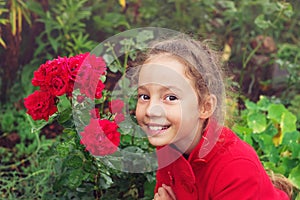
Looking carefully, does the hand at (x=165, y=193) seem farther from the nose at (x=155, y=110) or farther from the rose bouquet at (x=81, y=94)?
the nose at (x=155, y=110)

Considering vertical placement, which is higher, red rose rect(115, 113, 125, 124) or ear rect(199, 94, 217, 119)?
ear rect(199, 94, 217, 119)

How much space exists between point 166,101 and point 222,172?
0.32 meters

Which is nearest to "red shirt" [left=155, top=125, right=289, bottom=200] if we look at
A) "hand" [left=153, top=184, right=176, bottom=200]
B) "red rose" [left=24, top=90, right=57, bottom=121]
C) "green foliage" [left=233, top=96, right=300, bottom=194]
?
"hand" [left=153, top=184, right=176, bottom=200]

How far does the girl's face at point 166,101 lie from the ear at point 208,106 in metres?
0.02

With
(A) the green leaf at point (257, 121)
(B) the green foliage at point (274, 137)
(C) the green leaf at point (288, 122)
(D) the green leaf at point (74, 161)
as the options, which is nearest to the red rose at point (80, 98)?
(D) the green leaf at point (74, 161)

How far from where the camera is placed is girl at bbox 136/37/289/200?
1.75 m

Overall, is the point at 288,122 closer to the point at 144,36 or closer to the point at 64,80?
the point at 144,36

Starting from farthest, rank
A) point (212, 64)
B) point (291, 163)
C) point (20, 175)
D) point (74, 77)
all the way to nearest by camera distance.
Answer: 1. point (20, 175)
2. point (291, 163)
3. point (74, 77)
4. point (212, 64)

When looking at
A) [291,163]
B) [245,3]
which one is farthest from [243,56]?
[291,163]

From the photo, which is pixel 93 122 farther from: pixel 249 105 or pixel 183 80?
pixel 249 105

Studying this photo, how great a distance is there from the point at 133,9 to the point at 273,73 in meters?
1.18

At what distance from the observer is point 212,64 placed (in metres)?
1.89

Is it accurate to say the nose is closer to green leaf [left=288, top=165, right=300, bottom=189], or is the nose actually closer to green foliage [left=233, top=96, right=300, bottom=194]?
green foliage [left=233, top=96, right=300, bottom=194]

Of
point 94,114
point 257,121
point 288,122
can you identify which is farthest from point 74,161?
point 288,122
